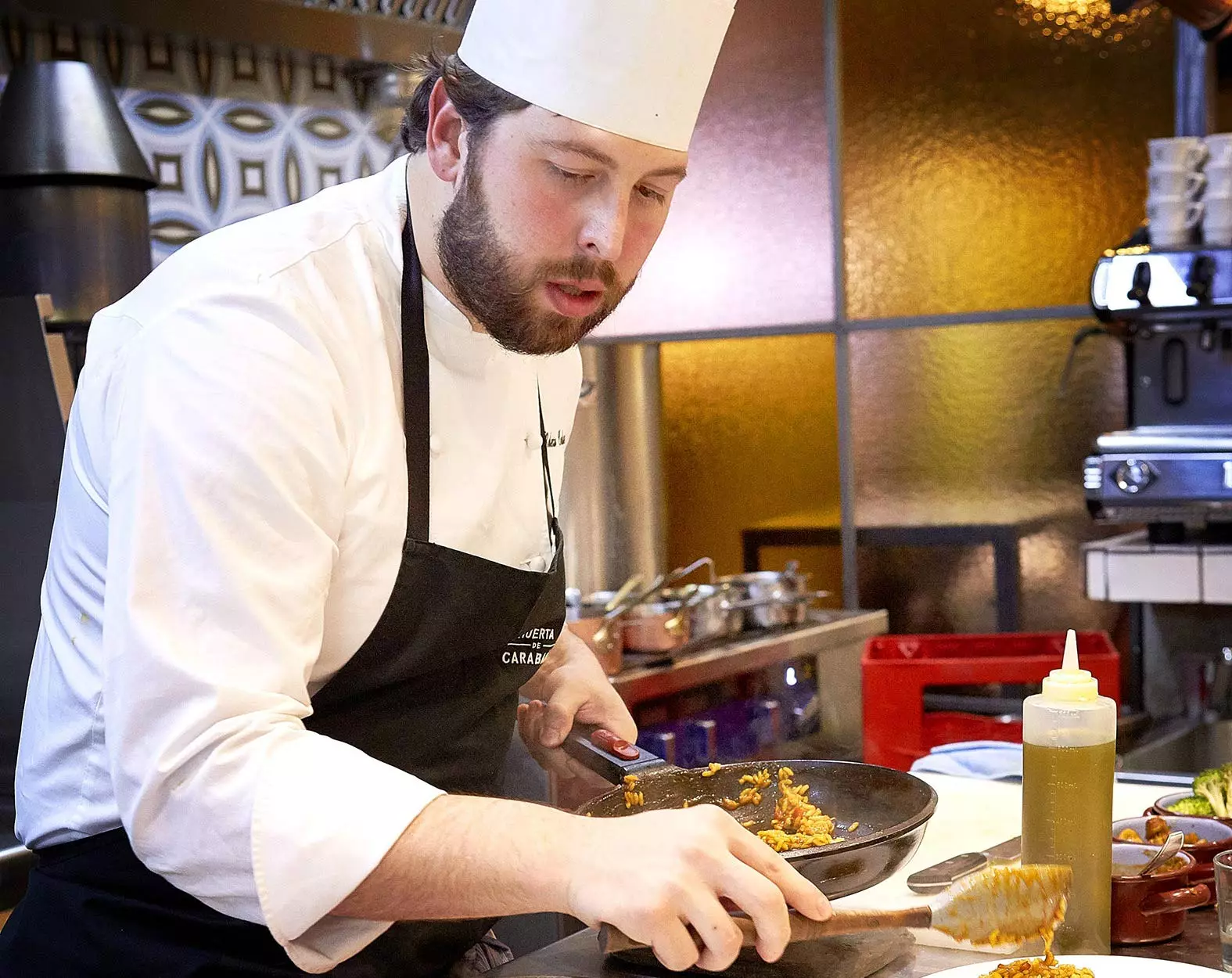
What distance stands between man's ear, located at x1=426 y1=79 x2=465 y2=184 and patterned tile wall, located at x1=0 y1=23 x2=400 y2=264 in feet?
7.24

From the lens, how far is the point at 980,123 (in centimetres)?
387

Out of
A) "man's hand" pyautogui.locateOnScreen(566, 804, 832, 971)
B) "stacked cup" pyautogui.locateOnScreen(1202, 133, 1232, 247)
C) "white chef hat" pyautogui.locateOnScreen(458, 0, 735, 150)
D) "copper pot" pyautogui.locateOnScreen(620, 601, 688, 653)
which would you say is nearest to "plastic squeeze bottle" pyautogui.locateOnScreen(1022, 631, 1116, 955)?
"man's hand" pyautogui.locateOnScreen(566, 804, 832, 971)

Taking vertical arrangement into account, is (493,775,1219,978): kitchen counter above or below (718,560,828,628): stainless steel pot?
below

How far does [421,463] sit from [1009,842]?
2.43ft

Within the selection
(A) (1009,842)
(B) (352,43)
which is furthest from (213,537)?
(B) (352,43)

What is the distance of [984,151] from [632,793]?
9.63ft

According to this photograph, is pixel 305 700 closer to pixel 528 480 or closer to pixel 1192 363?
pixel 528 480

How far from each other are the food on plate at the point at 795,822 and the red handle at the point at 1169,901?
28cm

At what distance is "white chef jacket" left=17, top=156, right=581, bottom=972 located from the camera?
42.2 inches

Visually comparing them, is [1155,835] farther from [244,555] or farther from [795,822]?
[244,555]

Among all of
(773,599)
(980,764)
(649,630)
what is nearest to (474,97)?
(980,764)

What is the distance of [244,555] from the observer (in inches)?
43.9

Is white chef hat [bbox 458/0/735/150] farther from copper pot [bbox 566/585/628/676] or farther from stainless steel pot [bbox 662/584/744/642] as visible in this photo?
stainless steel pot [bbox 662/584/744/642]

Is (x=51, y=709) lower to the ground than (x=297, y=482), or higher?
lower
